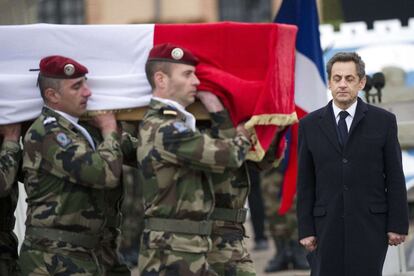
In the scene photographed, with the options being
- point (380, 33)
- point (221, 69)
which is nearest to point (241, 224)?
point (221, 69)

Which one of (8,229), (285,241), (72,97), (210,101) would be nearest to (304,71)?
(210,101)

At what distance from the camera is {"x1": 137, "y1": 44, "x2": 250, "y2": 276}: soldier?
7855 millimetres

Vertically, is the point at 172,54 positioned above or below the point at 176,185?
above

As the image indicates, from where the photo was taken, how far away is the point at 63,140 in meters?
8.07

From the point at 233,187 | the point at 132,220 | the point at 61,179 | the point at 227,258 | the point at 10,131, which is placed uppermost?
the point at 10,131

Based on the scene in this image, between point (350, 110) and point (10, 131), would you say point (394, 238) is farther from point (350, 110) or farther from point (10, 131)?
point (10, 131)

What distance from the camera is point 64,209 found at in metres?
8.14

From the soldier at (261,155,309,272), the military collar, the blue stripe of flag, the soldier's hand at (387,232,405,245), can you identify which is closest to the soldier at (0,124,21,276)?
the military collar

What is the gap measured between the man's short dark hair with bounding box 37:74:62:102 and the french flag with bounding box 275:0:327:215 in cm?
183

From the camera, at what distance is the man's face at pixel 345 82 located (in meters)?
8.28

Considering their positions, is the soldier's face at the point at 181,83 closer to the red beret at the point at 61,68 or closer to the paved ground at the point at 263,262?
the red beret at the point at 61,68

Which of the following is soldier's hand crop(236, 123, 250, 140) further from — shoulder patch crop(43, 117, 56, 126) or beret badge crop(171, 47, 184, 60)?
shoulder patch crop(43, 117, 56, 126)

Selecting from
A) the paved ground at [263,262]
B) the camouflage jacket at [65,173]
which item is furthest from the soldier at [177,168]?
the paved ground at [263,262]

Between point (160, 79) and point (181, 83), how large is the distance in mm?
130
